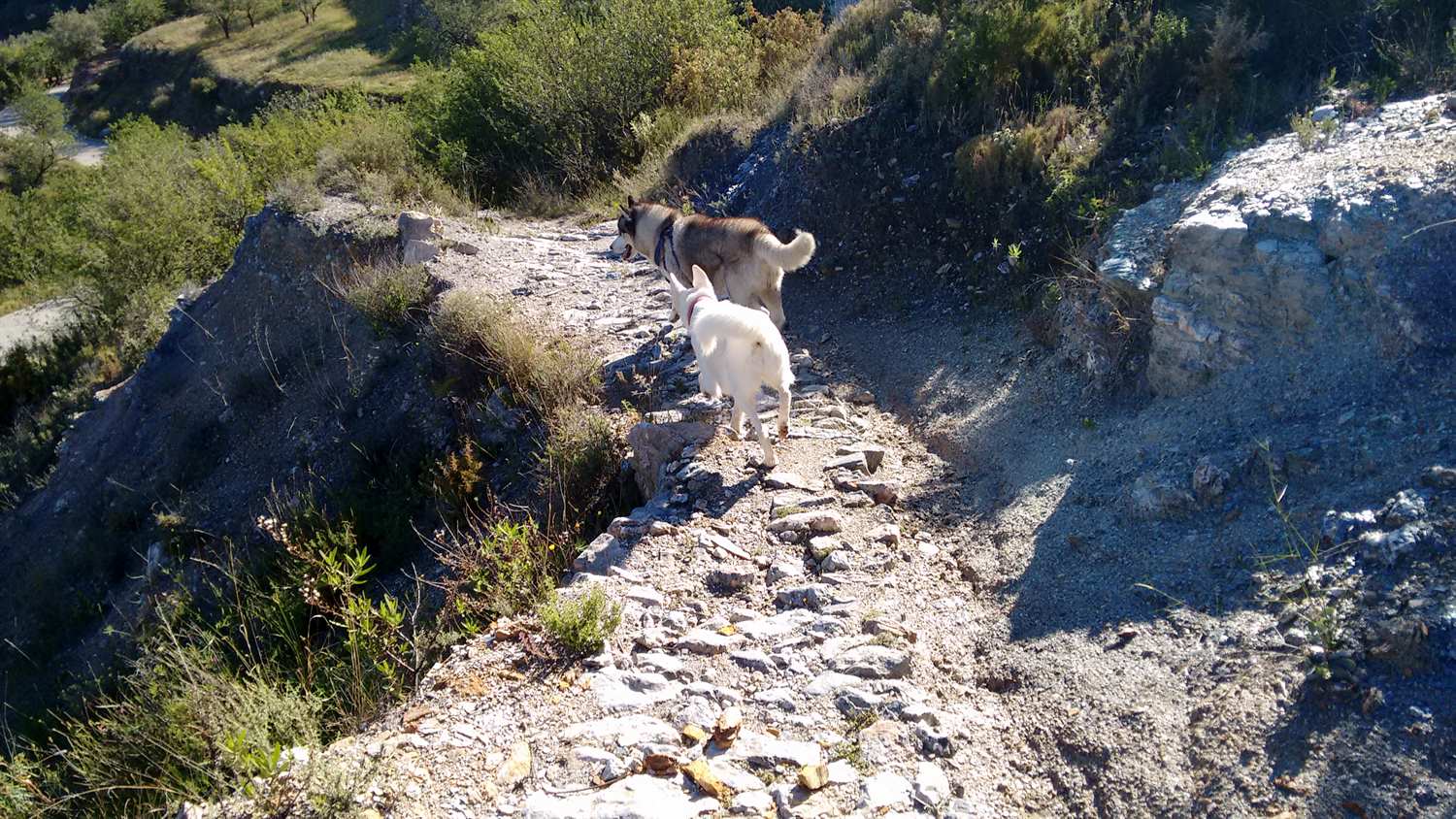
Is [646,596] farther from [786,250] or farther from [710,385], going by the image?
[786,250]

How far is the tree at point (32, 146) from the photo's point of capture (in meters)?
35.7

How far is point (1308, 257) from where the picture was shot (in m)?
4.72

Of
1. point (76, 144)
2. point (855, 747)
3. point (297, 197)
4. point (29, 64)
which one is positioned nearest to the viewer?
point (855, 747)

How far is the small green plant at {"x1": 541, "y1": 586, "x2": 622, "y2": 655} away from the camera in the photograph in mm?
4145

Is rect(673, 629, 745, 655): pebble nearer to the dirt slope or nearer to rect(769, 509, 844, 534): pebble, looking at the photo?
the dirt slope

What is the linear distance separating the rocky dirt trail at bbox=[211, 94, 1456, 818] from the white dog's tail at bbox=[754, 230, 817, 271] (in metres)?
1.60

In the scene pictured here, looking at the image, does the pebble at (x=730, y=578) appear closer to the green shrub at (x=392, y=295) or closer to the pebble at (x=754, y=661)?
the pebble at (x=754, y=661)

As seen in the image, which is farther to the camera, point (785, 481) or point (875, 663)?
point (785, 481)


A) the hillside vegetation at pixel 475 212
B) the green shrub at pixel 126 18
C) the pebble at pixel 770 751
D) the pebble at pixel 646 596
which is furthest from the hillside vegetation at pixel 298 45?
the pebble at pixel 770 751

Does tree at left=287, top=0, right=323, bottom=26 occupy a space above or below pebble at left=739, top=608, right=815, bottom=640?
above

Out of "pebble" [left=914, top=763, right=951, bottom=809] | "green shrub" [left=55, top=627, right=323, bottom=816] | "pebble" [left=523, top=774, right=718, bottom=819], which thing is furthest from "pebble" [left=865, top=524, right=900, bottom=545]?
"green shrub" [left=55, top=627, right=323, bottom=816]

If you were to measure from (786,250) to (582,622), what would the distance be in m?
3.65

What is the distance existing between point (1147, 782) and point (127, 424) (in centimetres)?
1289

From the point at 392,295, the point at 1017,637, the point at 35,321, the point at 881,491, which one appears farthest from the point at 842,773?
the point at 35,321
